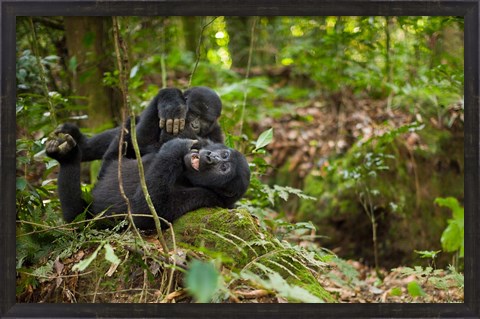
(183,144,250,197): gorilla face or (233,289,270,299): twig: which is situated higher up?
(183,144,250,197): gorilla face

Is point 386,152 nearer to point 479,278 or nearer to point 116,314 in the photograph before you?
point 479,278

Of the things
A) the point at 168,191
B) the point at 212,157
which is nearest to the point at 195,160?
the point at 212,157

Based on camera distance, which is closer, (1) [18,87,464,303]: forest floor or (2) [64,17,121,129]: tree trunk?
(2) [64,17,121,129]: tree trunk

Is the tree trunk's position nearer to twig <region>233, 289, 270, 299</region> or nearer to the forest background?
the forest background

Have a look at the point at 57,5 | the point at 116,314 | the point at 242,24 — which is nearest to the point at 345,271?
the point at 116,314

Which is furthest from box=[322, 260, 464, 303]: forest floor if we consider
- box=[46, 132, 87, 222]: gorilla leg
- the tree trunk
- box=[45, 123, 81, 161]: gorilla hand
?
the tree trunk

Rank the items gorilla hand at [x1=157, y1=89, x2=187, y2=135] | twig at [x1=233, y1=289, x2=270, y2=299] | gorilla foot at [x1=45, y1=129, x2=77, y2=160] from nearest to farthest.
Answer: twig at [x1=233, y1=289, x2=270, y2=299] → gorilla foot at [x1=45, y1=129, x2=77, y2=160] → gorilla hand at [x1=157, y1=89, x2=187, y2=135]

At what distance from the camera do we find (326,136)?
8406 millimetres

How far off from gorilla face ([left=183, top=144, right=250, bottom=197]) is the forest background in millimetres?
519

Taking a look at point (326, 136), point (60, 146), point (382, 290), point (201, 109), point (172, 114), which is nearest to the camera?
point (60, 146)

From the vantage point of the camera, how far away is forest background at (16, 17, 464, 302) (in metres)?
4.71

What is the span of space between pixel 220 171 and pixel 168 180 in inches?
19.5

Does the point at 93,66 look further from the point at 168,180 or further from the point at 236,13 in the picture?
the point at 236,13

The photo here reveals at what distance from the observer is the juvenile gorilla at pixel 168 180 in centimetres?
383
